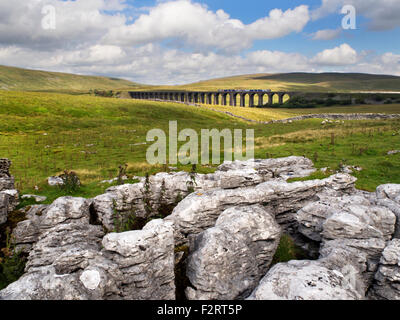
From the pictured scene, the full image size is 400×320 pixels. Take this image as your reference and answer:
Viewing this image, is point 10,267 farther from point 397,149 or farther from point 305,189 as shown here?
point 397,149

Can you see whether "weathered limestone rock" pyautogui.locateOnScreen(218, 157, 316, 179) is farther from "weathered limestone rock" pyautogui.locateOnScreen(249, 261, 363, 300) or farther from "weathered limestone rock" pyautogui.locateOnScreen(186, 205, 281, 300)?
"weathered limestone rock" pyautogui.locateOnScreen(249, 261, 363, 300)

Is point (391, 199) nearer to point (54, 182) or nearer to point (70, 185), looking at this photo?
point (70, 185)

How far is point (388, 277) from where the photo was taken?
9.63m

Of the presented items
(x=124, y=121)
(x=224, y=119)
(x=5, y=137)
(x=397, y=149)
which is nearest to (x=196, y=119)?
(x=224, y=119)

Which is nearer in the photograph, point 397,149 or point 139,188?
point 139,188

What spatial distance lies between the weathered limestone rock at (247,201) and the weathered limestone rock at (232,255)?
1.27 metres

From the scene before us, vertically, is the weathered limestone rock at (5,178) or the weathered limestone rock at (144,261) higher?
the weathered limestone rock at (5,178)

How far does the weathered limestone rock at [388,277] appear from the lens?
31.2ft

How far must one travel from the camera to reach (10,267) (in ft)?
32.8

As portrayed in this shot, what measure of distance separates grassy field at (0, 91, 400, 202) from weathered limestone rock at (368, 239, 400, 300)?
10.3m

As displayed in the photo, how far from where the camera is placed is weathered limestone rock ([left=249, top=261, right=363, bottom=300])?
786 centimetres

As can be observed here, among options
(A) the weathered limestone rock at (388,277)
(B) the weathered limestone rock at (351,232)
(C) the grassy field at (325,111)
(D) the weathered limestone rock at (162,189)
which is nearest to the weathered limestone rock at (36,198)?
(D) the weathered limestone rock at (162,189)

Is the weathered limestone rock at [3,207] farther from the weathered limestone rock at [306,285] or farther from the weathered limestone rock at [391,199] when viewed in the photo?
the weathered limestone rock at [391,199]
